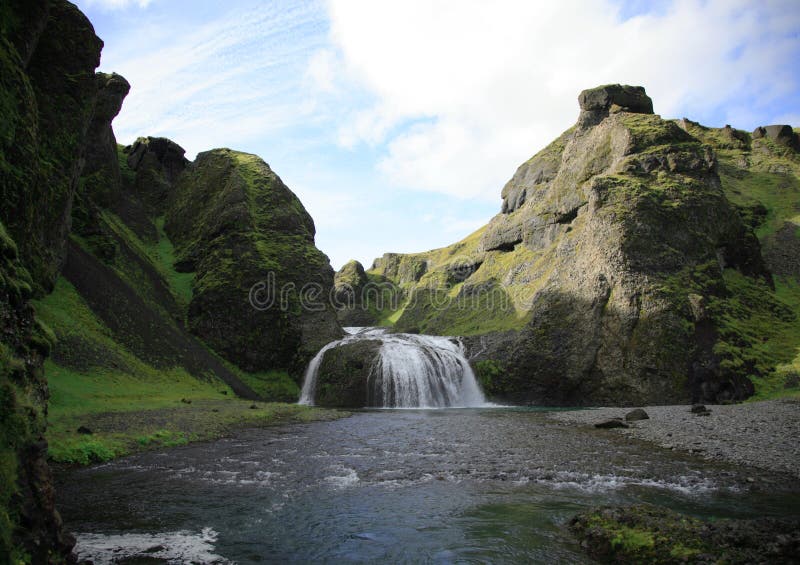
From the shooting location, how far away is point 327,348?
52.2 meters

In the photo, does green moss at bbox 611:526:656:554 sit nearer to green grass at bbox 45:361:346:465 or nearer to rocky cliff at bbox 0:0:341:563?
rocky cliff at bbox 0:0:341:563

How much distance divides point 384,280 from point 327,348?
91599 millimetres

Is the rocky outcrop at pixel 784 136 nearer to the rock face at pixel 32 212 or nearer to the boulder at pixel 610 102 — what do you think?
the boulder at pixel 610 102

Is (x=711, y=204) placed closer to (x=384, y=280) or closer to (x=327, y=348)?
(x=327, y=348)

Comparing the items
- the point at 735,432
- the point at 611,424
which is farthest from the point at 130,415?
the point at 735,432

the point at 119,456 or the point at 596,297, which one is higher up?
the point at 596,297

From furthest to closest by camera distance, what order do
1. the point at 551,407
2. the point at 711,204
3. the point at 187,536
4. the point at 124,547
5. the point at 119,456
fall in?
the point at 711,204, the point at 551,407, the point at 119,456, the point at 187,536, the point at 124,547

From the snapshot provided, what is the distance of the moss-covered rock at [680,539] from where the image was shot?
751cm

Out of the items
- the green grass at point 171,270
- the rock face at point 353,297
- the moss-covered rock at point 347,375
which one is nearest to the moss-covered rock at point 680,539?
the moss-covered rock at point 347,375

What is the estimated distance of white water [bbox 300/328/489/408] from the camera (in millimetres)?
44438

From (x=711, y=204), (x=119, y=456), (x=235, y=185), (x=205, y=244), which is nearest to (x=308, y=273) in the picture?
(x=205, y=244)

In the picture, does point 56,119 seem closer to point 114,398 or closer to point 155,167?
point 114,398

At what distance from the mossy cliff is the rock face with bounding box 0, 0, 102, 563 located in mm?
38716

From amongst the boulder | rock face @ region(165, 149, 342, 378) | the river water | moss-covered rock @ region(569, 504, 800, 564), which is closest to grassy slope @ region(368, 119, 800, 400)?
the boulder
